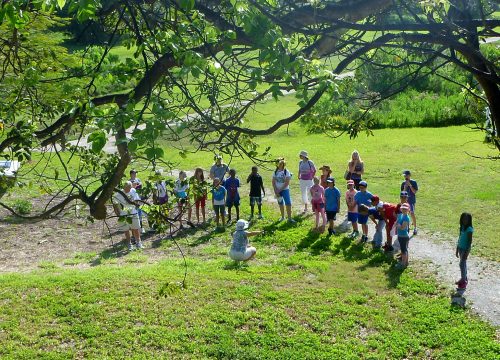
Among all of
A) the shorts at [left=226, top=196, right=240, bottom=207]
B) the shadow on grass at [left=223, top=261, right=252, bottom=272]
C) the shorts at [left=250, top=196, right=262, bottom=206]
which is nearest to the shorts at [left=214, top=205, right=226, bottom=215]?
the shorts at [left=226, top=196, right=240, bottom=207]

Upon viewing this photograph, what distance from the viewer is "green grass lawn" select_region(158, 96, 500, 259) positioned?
15.4 metres

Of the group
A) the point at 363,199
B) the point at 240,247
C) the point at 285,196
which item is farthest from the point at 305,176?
the point at 240,247

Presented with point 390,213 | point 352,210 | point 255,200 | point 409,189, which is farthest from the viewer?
point 255,200

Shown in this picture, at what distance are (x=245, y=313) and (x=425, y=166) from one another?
1289 centimetres

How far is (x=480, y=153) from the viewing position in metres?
24.2

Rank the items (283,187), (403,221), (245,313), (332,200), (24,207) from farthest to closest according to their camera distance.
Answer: (24,207)
(283,187)
(332,200)
(403,221)
(245,313)

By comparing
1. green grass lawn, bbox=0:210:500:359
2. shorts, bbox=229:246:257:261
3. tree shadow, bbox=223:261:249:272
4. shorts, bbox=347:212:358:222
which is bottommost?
green grass lawn, bbox=0:210:500:359

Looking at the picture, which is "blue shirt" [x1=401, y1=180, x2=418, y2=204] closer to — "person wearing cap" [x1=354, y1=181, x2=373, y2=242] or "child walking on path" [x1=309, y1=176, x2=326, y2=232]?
"person wearing cap" [x1=354, y1=181, x2=373, y2=242]

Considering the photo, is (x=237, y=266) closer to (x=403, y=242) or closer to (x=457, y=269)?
(x=403, y=242)

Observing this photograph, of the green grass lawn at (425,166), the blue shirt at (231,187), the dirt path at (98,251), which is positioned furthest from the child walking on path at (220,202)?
the dirt path at (98,251)

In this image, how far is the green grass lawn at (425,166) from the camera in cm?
1539

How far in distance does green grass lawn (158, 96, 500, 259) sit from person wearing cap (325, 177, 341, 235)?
4.83 ft

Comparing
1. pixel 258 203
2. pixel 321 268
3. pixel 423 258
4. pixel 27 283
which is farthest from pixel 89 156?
pixel 258 203

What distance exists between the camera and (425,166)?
2166 centimetres
